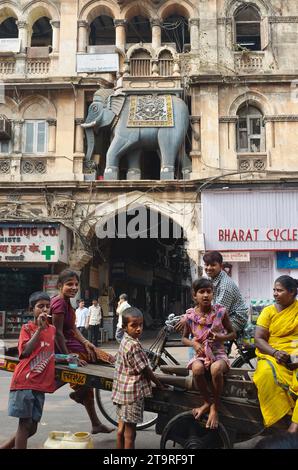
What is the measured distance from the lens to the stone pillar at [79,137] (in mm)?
17578

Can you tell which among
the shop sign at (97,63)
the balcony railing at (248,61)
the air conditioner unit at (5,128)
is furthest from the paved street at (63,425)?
the balcony railing at (248,61)

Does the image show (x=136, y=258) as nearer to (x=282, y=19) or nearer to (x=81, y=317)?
(x=81, y=317)

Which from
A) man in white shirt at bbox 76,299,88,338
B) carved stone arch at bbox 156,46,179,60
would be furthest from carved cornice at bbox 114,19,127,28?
man in white shirt at bbox 76,299,88,338

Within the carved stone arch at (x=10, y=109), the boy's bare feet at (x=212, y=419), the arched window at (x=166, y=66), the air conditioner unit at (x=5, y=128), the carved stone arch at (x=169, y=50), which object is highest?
the carved stone arch at (x=169, y=50)

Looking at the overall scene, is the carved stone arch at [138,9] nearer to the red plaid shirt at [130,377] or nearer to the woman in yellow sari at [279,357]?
the woman in yellow sari at [279,357]

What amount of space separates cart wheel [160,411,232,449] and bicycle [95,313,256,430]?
0.93 meters

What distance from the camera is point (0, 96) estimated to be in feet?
58.6

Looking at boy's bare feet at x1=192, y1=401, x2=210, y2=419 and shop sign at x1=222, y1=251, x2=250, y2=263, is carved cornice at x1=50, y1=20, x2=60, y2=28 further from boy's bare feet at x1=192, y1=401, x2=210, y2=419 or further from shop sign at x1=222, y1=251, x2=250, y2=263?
boy's bare feet at x1=192, y1=401, x2=210, y2=419

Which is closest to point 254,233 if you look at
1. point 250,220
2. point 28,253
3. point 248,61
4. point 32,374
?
point 250,220

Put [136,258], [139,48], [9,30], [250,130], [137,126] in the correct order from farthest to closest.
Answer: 1. [136,258]
2. [9,30]
3. [139,48]
4. [250,130]
5. [137,126]

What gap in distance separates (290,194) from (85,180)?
7.11m

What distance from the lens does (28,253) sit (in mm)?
15992

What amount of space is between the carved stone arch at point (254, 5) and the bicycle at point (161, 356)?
15.7 metres

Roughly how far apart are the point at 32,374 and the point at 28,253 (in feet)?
39.8
